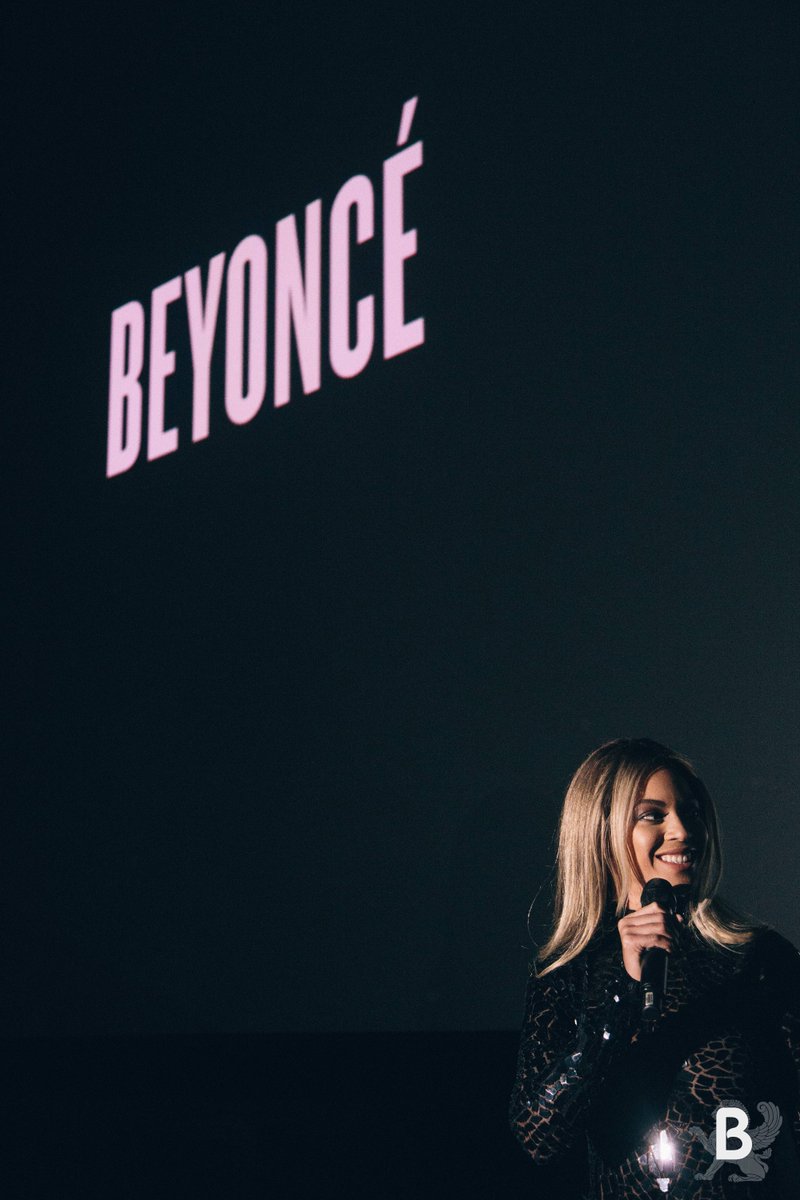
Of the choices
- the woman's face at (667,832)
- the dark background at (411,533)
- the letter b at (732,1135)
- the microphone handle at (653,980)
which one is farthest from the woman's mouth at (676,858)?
the dark background at (411,533)

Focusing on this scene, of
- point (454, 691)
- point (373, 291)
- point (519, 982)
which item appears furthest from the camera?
point (373, 291)

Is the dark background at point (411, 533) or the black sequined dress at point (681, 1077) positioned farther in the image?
the dark background at point (411, 533)

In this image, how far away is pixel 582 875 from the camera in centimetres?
154

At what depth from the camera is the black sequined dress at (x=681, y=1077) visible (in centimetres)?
135

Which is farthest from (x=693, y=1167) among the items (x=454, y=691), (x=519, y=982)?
(x=454, y=691)

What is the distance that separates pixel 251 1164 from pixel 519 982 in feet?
2.72

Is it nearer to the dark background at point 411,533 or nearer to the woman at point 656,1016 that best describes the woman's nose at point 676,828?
the woman at point 656,1016

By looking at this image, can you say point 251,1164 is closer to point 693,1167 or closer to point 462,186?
point 693,1167

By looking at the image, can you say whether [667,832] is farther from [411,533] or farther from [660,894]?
[411,533]

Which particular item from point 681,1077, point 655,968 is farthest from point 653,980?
point 681,1077

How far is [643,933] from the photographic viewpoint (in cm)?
136

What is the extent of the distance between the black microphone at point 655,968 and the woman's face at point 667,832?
8 centimetres

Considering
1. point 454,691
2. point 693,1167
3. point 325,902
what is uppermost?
point 454,691

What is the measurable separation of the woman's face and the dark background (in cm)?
106
